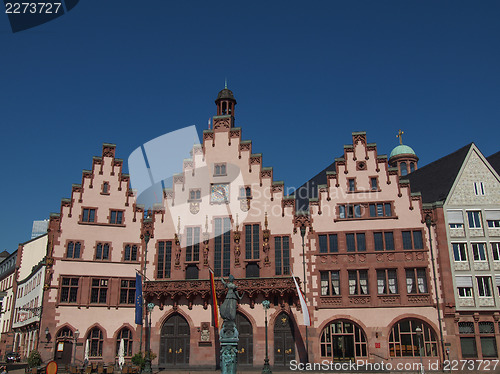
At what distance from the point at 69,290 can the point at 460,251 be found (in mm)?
32995

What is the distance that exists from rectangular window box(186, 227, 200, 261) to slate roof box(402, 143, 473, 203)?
68.2ft

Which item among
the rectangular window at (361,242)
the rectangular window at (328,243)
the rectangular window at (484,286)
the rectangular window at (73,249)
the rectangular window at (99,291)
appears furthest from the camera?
the rectangular window at (73,249)

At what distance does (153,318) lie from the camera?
4244 cm

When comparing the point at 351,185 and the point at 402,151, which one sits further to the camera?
the point at 402,151

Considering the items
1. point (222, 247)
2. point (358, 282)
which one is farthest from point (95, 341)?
point (358, 282)

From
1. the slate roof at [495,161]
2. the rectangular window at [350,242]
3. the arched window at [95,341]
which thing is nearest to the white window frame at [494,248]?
the slate roof at [495,161]

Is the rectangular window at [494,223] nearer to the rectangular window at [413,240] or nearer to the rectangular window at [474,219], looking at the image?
the rectangular window at [474,219]

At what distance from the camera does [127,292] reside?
43.4m

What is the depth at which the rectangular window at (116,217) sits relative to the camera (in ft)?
147

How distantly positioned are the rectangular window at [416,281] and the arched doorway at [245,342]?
1350 centimetres

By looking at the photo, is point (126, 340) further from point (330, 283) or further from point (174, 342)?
point (330, 283)

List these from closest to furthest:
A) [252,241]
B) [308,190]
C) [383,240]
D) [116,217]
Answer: [383,240] < [252,241] < [116,217] < [308,190]

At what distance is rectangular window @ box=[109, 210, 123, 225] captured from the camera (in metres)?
44.9

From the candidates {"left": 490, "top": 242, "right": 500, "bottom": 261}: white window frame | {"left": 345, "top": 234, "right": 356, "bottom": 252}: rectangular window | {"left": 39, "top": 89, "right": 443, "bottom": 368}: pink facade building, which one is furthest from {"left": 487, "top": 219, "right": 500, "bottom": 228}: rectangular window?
{"left": 345, "top": 234, "right": 356, "bottom": 252}: rectangular window
